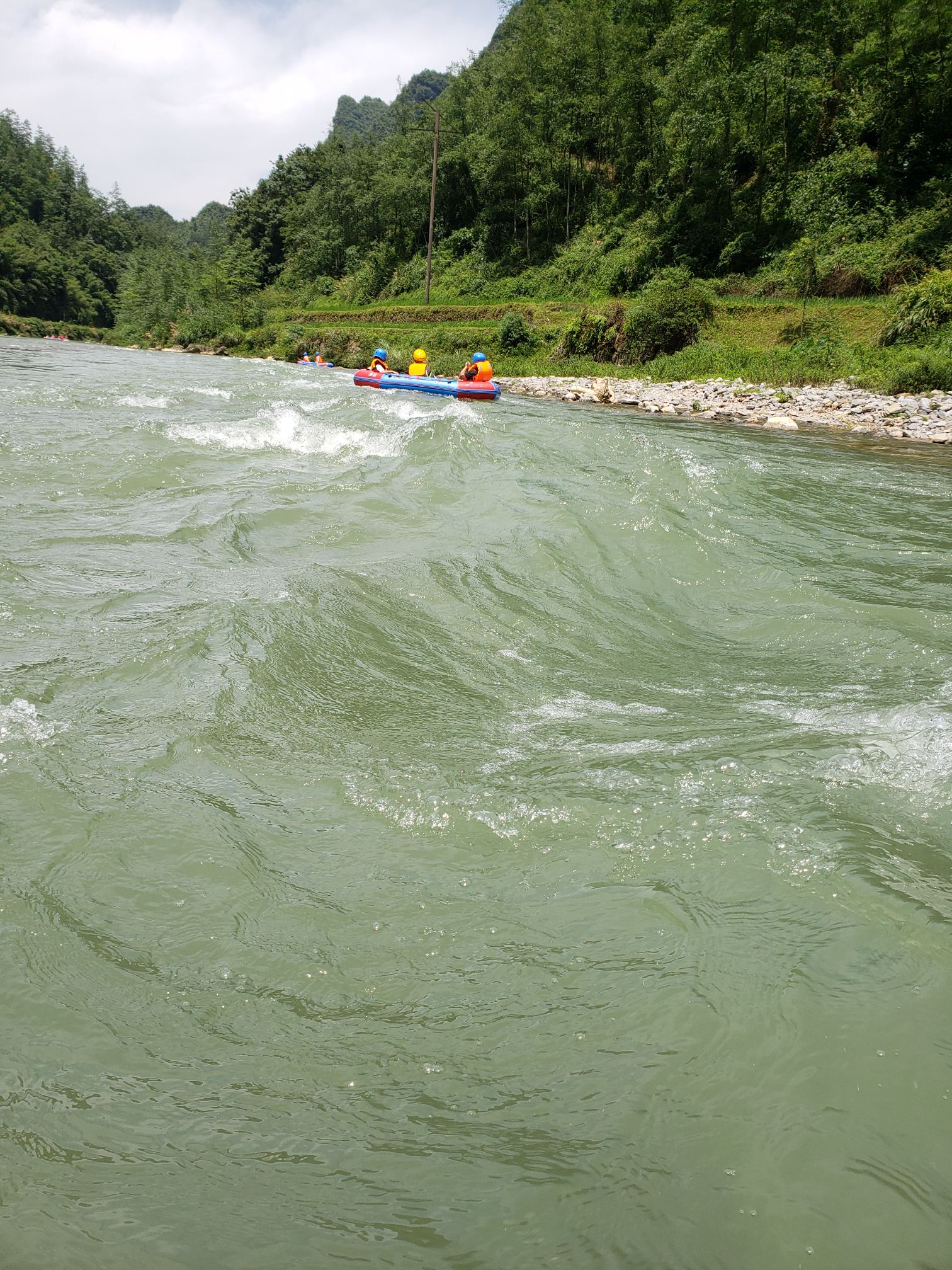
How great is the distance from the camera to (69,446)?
27.1 ft

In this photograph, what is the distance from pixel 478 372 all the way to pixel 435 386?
1.10 metres

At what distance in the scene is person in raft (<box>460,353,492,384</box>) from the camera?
58.4 ft

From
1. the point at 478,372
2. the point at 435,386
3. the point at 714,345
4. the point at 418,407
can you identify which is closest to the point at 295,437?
the point at 418,407

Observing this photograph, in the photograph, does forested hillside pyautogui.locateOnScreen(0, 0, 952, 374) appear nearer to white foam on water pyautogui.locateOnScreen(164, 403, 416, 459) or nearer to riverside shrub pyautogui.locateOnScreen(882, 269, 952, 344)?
riverside shrub pyautogui.locateOnScreen(882, 269, 952, 344)

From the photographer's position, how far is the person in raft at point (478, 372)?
17.8 metres

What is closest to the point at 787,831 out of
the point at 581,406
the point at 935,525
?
the point at 935,525

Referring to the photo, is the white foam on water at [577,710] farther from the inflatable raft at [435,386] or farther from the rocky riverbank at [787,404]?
the inflatable raft at [435,386]

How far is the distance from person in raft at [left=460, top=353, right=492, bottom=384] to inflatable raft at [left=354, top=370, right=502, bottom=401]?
0.56 ft

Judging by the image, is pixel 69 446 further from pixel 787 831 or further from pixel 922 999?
pixel 922 999

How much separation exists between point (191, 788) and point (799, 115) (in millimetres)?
36907

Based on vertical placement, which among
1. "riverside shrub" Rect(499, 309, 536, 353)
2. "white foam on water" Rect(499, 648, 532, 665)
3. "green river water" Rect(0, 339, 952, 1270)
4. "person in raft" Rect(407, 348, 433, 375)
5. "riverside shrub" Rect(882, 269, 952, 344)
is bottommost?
"green river water" Rect(0, 339, 952, 1270)

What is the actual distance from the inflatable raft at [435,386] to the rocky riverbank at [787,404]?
394cm

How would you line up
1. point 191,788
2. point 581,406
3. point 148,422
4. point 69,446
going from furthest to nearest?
point 581,406 < point 148,422 < point 69,446 < point 191,788

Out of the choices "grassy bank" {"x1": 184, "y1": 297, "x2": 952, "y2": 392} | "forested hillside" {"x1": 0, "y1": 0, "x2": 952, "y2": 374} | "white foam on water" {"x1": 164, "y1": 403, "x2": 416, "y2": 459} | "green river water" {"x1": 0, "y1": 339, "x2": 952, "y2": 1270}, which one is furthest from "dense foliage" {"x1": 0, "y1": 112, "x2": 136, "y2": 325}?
"green river water" {"x1": 0, "y1": 339, "x2": 952, "y2": 1270}
